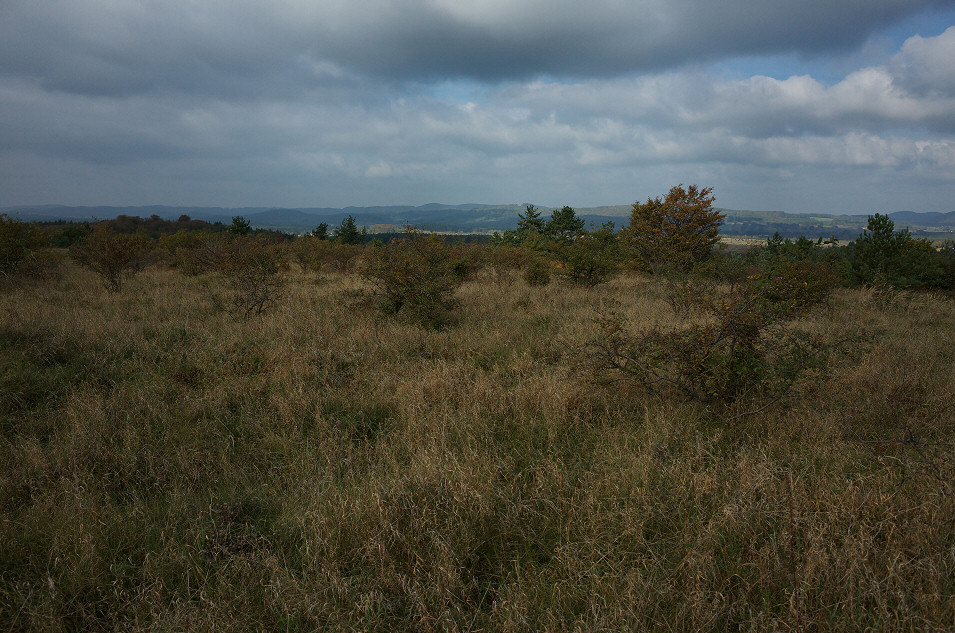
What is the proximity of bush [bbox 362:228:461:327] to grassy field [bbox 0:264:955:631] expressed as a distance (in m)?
2.33

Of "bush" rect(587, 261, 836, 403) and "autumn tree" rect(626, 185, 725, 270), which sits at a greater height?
"autumn tree" rect(626, 185, 725, 270)

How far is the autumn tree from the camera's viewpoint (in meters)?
17.4

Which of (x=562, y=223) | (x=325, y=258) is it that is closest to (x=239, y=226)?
(x=325, y=258)

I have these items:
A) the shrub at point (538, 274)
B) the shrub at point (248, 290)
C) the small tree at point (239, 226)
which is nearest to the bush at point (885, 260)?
the shrub at point (538, 274)

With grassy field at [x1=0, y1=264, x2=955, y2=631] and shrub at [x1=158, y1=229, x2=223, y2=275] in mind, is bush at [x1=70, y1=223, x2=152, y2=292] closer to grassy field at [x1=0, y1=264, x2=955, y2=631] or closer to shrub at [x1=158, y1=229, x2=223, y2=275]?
shrub at [x1=158, y1=229, x2=223, y2=275]

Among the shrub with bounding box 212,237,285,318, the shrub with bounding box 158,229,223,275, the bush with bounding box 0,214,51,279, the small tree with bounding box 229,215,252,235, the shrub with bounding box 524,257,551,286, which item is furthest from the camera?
the small tree with bounding box 229,215,252,235

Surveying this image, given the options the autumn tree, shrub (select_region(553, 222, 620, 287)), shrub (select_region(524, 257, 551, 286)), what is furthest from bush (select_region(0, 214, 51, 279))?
the autumn tree

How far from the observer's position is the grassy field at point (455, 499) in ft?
6.77

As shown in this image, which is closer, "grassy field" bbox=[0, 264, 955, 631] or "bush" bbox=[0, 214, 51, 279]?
"grassy field" bbox=[0, 264, 955, 631]

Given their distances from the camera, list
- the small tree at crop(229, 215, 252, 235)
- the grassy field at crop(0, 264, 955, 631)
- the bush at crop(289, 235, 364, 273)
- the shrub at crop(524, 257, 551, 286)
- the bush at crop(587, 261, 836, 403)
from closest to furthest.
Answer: the grassy field at crop(0, 264, 955, 631), the bush at crop(587, 261, 836, 403), the shrub at crop(524, 257, 551, 286), the bush at crop(289, 235, 364, 273), the small tree at crop(229, 215, 252, 235)

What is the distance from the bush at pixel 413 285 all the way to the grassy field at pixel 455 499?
2.33m

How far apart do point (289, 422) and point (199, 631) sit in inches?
91.7

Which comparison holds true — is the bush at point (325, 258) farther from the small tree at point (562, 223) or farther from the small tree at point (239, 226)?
the small tree at point (562, 223)

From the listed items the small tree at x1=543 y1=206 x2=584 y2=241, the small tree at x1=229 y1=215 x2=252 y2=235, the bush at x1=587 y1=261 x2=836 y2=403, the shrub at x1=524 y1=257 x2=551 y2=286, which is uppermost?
the small tree at x1=543 y1=206 x2=584 y2=241
